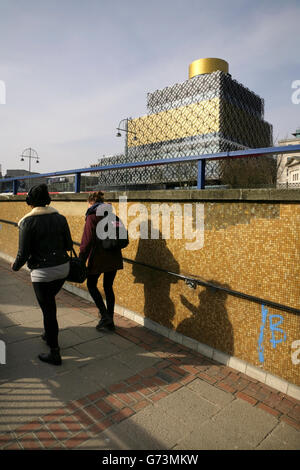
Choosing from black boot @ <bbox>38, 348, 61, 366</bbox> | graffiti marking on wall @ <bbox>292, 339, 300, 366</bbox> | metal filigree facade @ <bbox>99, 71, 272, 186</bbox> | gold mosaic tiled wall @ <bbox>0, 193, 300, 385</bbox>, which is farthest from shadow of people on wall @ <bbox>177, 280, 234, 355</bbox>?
metal filigree facade @ <bbox>99, 71, 272, 186</bbox>

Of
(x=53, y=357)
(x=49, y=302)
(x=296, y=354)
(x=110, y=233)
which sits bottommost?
(x=53, y=357)

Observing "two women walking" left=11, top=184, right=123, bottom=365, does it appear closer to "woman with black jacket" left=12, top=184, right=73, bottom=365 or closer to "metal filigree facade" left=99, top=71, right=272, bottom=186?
"woman with black jacket" left=12, top=184, right=73, bottom=365

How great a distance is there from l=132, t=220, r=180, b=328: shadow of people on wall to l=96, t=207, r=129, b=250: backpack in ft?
1.52

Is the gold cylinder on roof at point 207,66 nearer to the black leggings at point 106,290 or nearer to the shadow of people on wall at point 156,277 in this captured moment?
the shadow of people on wall at point 156,277

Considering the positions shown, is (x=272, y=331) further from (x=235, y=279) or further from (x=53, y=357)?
(x=53, y=357)

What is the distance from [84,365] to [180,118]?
85.8 m

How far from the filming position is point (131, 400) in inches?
111

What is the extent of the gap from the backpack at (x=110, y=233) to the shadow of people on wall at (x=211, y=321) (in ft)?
3.71

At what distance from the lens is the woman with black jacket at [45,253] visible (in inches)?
127

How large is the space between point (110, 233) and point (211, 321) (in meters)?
1.70

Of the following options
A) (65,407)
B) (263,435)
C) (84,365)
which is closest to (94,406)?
(65,407)

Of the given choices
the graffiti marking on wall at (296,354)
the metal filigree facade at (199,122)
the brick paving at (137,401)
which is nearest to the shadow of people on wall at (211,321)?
the brick paving at (137,401)

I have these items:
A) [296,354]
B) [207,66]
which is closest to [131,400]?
[296,354]

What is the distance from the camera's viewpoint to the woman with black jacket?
3227 mm
